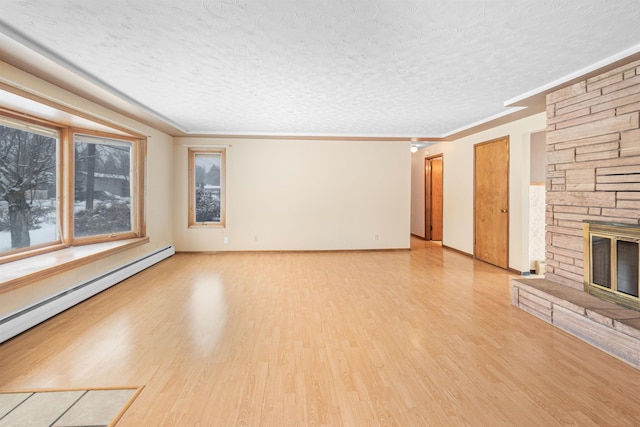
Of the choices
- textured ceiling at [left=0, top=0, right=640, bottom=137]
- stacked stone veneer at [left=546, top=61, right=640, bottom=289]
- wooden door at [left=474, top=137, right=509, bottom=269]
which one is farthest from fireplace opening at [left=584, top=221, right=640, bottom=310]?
wooden door at [left=474, top=137, right=509, bottom=269]

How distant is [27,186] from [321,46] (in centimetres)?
353

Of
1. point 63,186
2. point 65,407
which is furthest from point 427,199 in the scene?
point 65,407

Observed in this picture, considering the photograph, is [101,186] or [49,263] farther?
[101,186]

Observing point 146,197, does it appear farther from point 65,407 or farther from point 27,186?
point 65,407

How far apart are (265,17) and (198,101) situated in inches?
88.6

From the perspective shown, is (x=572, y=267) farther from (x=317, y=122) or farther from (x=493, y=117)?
(x=317, y=122)

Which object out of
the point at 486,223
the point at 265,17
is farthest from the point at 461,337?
the point at 486,223

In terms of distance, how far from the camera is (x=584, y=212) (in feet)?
10.1

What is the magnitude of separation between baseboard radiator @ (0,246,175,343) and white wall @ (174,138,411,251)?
1.96 metres

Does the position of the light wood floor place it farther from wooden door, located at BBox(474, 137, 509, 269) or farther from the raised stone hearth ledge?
wooden door, located at BBox(474, 137, 509, 269)

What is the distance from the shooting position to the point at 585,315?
2.61 m

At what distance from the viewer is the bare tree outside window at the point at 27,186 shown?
3.24 metres

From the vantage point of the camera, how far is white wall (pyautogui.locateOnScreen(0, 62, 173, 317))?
279cm

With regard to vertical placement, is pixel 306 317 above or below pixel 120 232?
below
